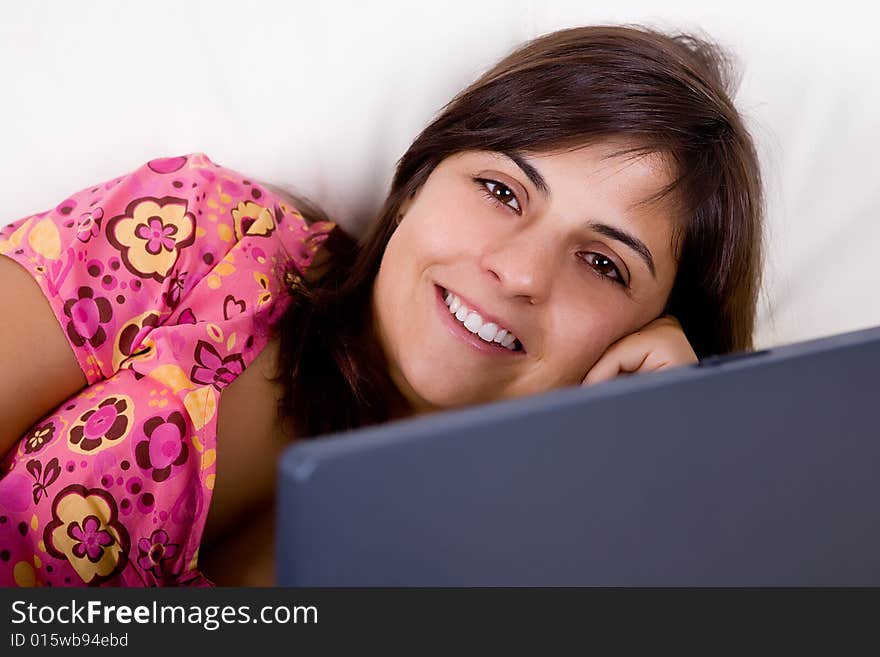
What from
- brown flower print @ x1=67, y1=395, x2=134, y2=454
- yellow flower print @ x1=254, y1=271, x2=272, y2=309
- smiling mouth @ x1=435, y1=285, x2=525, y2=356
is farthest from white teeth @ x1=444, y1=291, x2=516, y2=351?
brown flower print @ x1=67, y1=395, x2=134, y2=454

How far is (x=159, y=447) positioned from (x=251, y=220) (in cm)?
35

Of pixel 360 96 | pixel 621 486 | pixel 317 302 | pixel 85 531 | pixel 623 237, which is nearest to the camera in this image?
pixel 621 486

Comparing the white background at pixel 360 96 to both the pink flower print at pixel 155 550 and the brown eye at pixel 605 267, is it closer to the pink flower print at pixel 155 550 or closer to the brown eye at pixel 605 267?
the brown eye at pixel 605 267

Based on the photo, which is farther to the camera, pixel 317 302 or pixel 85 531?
pixel 317 302

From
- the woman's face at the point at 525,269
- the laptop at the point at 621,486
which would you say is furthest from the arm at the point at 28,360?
the laptop at the point at 621,486

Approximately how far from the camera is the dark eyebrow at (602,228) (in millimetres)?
978

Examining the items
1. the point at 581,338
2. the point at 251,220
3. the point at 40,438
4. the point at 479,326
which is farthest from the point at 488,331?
the point at 40,438

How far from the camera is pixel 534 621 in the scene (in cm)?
40

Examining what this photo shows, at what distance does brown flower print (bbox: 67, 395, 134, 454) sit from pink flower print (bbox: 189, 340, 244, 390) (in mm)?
81

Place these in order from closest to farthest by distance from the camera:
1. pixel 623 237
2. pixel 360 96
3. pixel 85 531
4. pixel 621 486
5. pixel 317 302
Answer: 1. pixel 621 486
2. pixel 85 531
3. pixel 623 237
4. pixel 317 302
5. pixel 360 96

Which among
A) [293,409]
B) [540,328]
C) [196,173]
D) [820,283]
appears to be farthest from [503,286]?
[820,283]

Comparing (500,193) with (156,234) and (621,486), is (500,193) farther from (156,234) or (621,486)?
(621,486)

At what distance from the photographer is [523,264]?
3.07ft

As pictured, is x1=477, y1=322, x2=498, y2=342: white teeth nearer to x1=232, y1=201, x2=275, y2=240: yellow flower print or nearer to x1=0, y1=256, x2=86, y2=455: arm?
x1=232, y1=201, x2=275, y2=240: yellow flower print
